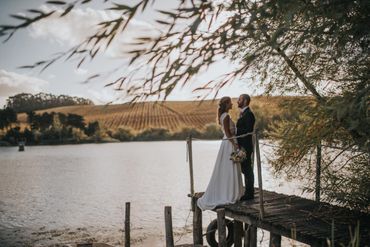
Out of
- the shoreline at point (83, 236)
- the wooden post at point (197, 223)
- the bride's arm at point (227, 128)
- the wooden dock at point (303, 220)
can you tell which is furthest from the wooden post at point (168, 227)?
the shoreline at point (83, 236)

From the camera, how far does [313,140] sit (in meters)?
5.94

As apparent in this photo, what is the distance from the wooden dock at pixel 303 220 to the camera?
20.9 feet

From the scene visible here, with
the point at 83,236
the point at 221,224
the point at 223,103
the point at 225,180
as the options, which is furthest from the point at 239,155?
the point at 83,236

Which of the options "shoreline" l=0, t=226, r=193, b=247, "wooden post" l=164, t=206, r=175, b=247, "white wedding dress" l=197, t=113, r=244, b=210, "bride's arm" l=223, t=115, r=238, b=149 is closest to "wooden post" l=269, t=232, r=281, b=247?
"white wedding dress" l=197, t=113, r=244, b=210

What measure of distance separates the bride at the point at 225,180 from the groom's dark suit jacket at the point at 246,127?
161mm

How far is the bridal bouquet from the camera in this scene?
28.1 ft

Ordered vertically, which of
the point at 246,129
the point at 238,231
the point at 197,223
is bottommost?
the point at 238,231

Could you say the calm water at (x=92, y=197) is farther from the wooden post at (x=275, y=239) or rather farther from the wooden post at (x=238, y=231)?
the wooden post at (x=275, y=239)

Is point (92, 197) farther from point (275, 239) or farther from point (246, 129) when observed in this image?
point (275, 239)

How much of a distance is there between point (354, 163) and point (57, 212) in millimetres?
17988

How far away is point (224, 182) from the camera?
898cm

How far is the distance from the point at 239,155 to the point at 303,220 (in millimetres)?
1900

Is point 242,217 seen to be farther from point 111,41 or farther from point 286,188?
point 286,188

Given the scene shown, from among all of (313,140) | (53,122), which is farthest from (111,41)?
(53,122)
